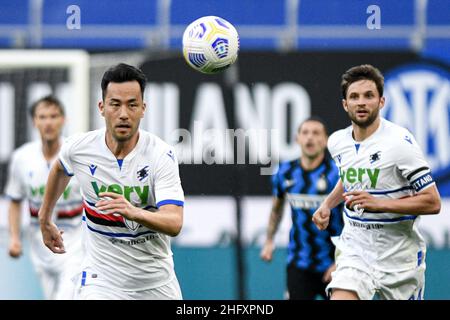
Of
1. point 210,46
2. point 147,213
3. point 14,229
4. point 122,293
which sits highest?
point 210,46

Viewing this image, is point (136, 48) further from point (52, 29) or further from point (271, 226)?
point (271, 226)

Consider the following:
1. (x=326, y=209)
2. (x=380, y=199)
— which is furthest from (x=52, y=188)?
(x=380, y=199)

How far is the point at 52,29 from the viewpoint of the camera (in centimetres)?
1080

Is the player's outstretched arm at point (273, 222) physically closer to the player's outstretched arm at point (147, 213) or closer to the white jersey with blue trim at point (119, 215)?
the white jersey with blue trim at point (119, 215)

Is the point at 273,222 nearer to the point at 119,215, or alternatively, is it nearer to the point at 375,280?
the point at 375,280

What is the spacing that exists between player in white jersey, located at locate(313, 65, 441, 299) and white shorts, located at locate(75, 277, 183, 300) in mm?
1215

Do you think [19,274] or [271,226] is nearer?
[271,226]

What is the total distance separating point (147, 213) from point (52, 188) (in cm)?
120

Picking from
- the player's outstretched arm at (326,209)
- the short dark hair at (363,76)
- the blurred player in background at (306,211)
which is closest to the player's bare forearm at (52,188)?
the player's outstretched arm at (326,209)

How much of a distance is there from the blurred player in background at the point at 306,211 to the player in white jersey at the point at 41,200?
179 centimetres

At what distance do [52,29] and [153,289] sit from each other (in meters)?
4.86

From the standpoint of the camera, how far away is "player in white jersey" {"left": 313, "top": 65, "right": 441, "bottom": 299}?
7.11m

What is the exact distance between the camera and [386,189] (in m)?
7.21
